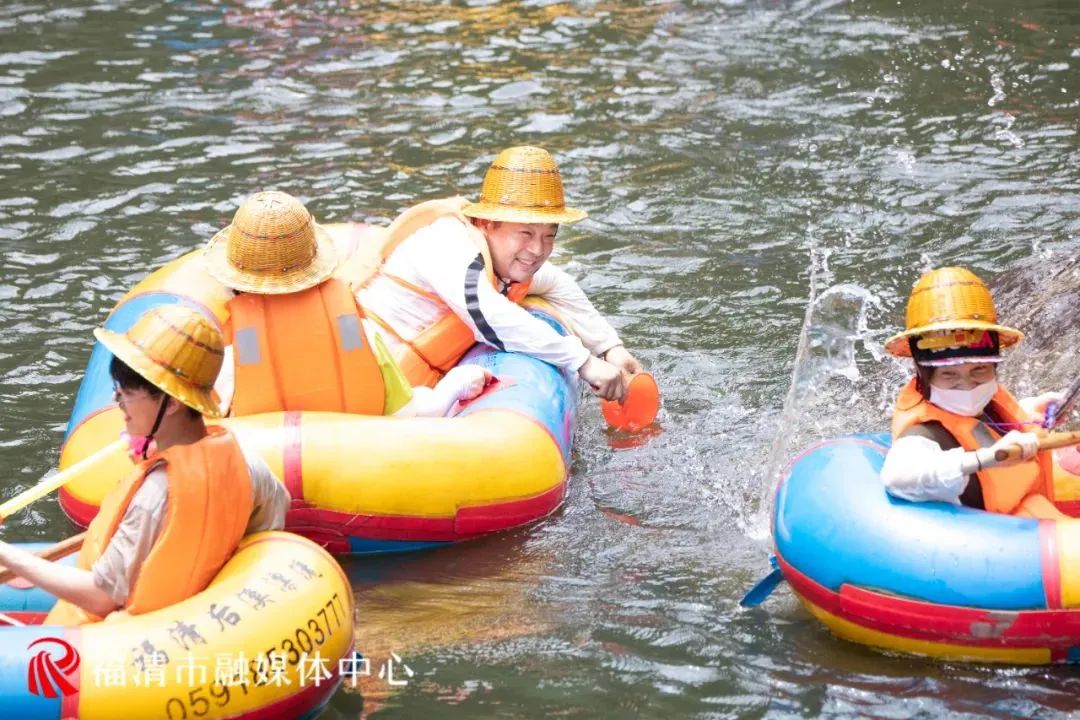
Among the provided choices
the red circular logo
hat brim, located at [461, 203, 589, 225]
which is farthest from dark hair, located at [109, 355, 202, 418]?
hat brim, located at [461, 203, 589, 225]

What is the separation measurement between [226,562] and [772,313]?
13.6 ft

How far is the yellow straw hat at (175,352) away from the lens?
13.5ft

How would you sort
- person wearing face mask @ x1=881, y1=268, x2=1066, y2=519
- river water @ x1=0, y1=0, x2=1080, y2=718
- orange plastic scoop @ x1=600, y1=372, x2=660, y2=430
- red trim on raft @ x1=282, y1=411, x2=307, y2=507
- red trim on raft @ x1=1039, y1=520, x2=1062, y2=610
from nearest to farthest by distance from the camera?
red trim on raft @ x1=1039, y1=520, x2=1062, y2=610, person wearing face mask @ x1=881, y1=268, x2=1066, y2=519, river water @ x1=0, y1=0, x2=1080, y2=718, red trim on raft @ x1=282, y1=411, x2=307, y2=507, orange plastic scoop @ x1=600, y1=372, x2=660, y2=430

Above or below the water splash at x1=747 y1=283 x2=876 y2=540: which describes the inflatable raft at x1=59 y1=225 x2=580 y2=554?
above

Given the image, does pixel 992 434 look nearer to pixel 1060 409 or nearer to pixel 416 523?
pixel 1060 409

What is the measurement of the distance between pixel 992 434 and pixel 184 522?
2506 mm

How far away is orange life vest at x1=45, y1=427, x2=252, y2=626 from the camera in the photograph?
4.16m

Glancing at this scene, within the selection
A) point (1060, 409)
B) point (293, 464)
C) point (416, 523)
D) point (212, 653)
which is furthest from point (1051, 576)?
point (293, 464)

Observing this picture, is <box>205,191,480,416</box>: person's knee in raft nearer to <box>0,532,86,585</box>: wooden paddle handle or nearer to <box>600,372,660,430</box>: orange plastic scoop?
<box>0,532,86,585</box>: wooden paddle handle

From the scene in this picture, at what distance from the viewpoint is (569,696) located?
462 centimetres

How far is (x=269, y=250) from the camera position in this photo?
5.47m

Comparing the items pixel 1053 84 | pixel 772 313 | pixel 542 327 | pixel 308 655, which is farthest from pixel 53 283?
pixel 1053 84

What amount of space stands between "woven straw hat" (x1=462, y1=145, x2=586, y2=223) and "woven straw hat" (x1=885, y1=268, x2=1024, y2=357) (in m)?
1.84

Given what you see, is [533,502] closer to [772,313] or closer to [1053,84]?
[772,313]
